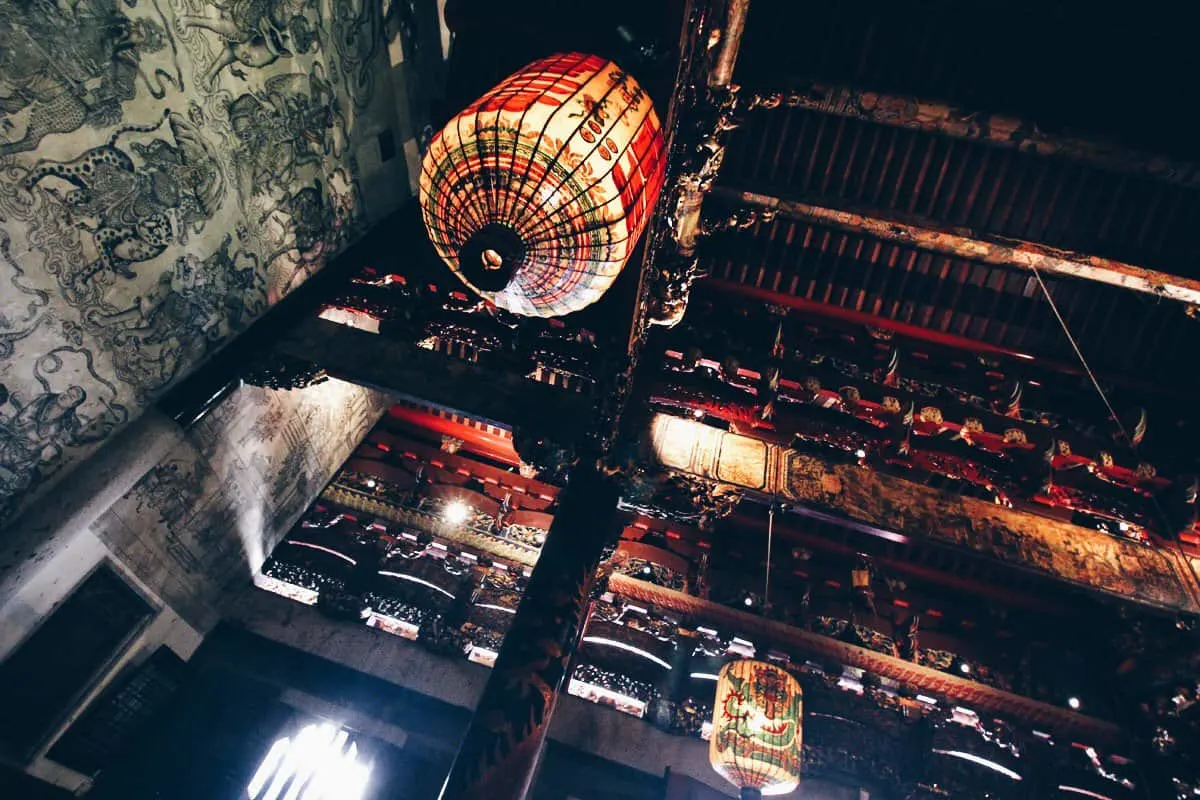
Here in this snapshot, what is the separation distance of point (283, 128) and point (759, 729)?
22.4ft

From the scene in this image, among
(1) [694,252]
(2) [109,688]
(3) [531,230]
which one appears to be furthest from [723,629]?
(2) [109,688]

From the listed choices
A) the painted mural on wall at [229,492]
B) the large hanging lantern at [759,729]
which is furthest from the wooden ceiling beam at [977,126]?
the painted mural on wall at [229,492]

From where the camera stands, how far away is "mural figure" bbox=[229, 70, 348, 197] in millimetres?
3930

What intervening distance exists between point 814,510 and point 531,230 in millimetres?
3117

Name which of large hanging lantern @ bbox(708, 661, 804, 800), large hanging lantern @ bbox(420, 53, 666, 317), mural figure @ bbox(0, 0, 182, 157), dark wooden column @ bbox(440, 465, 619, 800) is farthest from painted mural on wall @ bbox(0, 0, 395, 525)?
large hanging lantern @ bbox(708, 661, 804, 800)

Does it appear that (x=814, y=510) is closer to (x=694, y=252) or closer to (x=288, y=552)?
(x=694, y=252)

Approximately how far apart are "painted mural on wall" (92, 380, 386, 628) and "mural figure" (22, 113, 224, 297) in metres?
1.70

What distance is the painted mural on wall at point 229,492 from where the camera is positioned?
430 cm

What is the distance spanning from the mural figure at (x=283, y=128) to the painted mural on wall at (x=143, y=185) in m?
0.01

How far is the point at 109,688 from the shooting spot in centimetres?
458

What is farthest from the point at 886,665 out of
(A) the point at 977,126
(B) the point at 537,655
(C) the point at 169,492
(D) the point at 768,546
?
(C) the point at 169,492

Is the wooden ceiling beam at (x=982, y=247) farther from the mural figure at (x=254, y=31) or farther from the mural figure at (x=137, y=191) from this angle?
the mural figure at (x=137, y=191)

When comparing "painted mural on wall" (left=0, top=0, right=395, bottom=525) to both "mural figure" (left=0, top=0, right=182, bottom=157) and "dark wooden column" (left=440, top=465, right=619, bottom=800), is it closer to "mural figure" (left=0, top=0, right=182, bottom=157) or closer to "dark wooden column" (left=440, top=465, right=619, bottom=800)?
"mural figure" (left=0, top=0, right=182, bottom=157)

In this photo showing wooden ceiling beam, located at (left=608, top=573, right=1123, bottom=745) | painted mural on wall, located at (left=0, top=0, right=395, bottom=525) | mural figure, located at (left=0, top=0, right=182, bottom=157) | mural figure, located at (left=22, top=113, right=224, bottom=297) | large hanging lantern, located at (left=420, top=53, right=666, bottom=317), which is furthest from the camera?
wooden ceiling beam, located at (left=608, top=573, right=1123, bottom=745)
